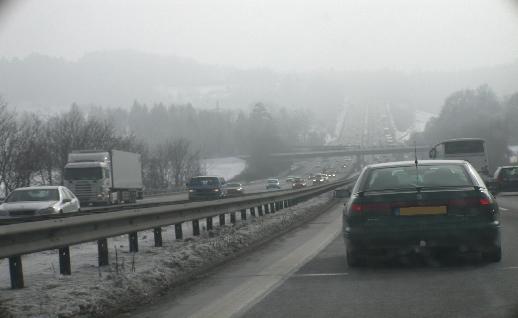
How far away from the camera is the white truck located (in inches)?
1634

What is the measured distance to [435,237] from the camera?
→ 9.36 metres

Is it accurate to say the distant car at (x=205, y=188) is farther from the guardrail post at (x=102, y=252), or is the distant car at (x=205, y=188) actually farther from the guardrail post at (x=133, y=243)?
the guardrail post at (x=102, y=252)

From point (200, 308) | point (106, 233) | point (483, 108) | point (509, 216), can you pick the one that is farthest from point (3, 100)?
point (483, 108)

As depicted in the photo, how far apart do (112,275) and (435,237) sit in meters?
4.15

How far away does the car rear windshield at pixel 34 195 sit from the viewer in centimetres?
2130

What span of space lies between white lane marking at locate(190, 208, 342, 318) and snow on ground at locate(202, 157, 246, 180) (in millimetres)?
94528

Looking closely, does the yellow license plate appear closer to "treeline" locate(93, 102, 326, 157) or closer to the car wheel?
the car wheel

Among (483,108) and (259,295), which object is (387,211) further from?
(483,108)

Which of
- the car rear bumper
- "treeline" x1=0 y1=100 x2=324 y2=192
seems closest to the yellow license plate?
the car rear bumper

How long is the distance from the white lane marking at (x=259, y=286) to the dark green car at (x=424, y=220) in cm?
113

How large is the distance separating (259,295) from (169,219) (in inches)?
239

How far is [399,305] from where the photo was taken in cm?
705

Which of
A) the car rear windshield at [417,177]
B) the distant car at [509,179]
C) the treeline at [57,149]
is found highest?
the treeline at [57,149]

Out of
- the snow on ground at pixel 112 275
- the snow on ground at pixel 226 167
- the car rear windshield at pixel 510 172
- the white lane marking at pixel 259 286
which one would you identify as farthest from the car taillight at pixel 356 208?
the snow on ground at pixel 226 167
